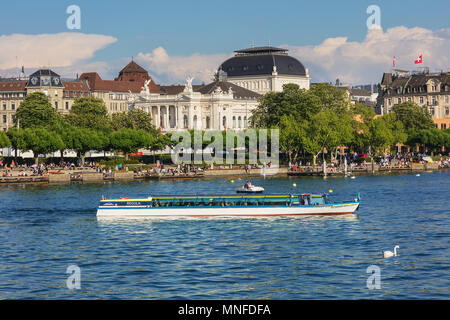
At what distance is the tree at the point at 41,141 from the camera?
14225 cm

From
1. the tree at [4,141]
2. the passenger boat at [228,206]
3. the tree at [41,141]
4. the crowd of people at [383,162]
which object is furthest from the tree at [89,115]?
the passenger boat at [228,206]

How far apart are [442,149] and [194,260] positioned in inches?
6198

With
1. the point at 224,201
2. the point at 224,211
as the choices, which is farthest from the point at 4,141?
the point at 224,211

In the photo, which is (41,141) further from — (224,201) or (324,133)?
(224,201)

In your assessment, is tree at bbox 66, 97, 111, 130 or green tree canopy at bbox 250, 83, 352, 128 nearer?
green tree canopy at bbox 250, 83, 352, 128

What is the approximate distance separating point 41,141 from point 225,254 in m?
94.0

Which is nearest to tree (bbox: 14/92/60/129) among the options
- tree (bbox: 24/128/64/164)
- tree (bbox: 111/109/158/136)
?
tree (bbox: 111/109/158/136)

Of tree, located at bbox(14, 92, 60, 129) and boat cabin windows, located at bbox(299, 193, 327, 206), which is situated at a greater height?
tree, located at bbox(14, 92, 60, 129)

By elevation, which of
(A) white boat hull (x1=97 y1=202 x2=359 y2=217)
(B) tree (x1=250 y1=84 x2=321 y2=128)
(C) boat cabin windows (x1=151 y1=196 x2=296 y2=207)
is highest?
(B) tree (x1=250 y1=84 x2=321 y2=128)

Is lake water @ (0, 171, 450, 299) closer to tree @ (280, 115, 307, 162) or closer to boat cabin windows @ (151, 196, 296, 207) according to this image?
boat cabin windows @ (151, 196, 296, 207)

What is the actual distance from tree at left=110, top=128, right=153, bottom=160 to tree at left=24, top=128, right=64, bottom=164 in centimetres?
1281

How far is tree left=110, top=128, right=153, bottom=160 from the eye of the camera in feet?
509

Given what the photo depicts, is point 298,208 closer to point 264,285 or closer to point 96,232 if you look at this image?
point 96,232

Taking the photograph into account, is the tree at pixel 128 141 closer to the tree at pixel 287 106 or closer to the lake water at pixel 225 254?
the tree at pixel 287 106
